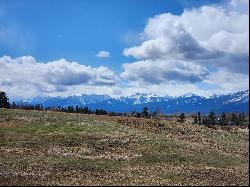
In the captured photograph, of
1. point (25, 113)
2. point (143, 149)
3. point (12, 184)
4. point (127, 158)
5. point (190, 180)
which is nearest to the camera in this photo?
point (12, 184)

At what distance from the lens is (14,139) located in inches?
2247

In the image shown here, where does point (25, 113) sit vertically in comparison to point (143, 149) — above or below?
above

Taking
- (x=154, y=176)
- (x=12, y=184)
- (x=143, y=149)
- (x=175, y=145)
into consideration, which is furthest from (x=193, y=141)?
(x=12, y=184)

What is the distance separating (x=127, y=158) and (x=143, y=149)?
20.4ft

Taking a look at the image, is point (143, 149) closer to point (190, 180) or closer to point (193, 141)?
point (193, 141)

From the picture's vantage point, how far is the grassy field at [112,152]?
3788 centimetres

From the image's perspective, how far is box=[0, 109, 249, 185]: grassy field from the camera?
124 feet

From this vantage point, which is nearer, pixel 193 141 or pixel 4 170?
pixel 4 170

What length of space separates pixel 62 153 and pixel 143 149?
35.8 ft

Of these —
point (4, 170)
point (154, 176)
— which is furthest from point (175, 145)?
point (4, 170)

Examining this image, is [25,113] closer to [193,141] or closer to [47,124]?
[47,124]

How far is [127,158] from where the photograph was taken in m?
49.7

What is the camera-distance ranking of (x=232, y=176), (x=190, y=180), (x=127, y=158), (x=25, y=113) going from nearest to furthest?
1. (x=190, y=180)
2. (x=232, y=176)
3. (x=127, y=158)
4. (x=25, y=113)

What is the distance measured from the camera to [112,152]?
53344 mm
